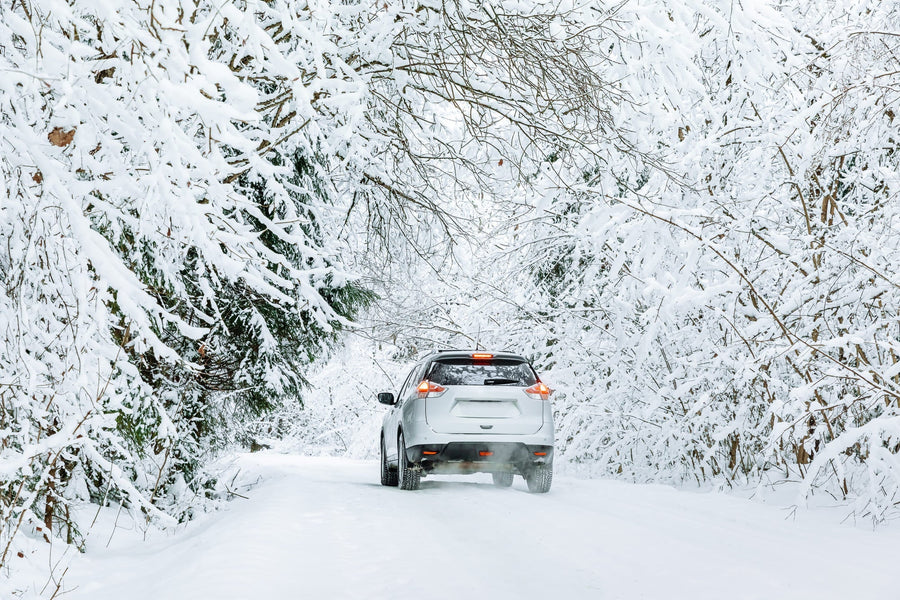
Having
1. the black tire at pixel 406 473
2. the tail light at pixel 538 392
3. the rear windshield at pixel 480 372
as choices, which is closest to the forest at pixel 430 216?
the tail light at pixel 538 392

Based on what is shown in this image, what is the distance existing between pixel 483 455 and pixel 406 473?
114 centimetres

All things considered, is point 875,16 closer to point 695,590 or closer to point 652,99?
point 652,99

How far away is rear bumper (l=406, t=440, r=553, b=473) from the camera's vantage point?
11.0 meters

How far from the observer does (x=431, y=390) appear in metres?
11.2

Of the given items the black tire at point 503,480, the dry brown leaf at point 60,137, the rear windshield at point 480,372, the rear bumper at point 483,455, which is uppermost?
the dry brown leaf at point 60,137

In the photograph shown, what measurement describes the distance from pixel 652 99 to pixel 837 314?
295 centimetres

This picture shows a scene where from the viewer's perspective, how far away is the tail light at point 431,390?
1116 centimetres

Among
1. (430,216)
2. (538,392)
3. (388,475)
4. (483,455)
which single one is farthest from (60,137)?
(388,475)

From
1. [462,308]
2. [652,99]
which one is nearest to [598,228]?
[652,99]

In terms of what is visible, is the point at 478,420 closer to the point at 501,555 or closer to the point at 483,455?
the point at 483,455

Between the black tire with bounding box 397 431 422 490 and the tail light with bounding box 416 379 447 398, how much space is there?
75 centimetres

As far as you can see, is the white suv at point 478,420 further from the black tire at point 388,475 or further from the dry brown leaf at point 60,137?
the dry brown leaf at point 60,137

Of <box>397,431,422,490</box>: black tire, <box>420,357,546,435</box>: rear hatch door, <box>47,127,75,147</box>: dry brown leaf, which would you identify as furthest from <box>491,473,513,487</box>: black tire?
<box>47,127,75,147</box>: dry brown leaf

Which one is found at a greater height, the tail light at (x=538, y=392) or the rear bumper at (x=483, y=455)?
the tail light at (x=538, y=392)
